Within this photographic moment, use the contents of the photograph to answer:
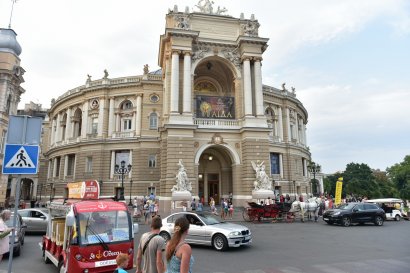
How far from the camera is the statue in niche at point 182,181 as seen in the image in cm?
2517

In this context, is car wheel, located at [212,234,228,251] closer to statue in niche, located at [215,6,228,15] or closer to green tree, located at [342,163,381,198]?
statue in niche, located at [215,6,228,15]

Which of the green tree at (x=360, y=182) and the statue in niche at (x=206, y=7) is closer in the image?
the statue in niche at (x=206, y=7)

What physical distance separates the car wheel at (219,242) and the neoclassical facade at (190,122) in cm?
1507

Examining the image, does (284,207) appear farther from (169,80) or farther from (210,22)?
(210,22)

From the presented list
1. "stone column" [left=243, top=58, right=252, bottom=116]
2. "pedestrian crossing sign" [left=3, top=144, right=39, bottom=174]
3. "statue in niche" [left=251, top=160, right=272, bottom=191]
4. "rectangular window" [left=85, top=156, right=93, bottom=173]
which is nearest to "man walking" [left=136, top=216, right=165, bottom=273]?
"pedestrian crossing sign" [left=3, top=144, right=39, bottom=174]

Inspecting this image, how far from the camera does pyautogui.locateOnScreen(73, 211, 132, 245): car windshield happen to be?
A: 22.4 feet

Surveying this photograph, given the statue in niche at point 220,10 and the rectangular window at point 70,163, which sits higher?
the statue in niche at point 220,10

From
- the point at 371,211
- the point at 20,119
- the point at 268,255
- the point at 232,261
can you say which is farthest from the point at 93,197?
the point at 371,211

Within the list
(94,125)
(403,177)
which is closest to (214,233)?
(94,125)

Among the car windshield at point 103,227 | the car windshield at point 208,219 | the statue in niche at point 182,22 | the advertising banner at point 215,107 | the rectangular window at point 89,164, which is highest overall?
the statue in niche at point 182,22

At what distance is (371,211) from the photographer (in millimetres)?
19500

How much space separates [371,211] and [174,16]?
83.3ft

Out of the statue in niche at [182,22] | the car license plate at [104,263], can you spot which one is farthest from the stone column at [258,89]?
the car license plate at [104,263]

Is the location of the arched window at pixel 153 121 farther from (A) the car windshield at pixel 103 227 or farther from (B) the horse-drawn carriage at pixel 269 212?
(A) the car windshield at pixel 103 227
